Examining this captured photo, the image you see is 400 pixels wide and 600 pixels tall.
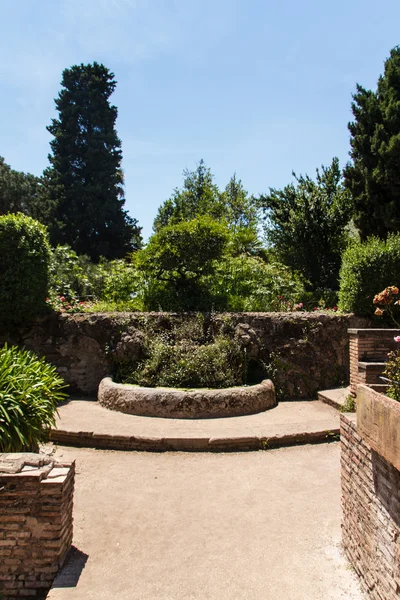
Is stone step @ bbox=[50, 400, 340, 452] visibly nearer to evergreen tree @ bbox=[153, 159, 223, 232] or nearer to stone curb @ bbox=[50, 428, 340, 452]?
stone curb @ bbox=[50, 428, 340, 452]

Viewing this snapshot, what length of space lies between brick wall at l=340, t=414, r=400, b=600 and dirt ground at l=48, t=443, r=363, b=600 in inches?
7.8

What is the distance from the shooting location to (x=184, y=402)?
634 centimetres

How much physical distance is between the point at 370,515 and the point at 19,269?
669cm

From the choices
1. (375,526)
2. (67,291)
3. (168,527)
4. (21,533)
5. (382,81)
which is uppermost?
(382,81)

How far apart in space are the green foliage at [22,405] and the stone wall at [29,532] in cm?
80

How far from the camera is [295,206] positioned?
15.1 metres

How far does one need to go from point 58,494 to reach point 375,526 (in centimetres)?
200

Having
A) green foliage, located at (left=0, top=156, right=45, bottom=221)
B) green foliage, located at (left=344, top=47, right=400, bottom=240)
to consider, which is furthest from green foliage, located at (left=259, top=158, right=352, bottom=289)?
green foliage, located at (left=0, top=156, right=45, bottom=221)

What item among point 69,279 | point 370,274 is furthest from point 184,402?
point 69,279

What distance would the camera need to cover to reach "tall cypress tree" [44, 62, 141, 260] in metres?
23.3

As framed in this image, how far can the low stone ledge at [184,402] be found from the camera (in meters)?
6.34

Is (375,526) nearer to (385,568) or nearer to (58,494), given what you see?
(385,568)

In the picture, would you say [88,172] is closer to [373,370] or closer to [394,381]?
[373,370]

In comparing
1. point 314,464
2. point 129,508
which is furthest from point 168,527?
point 314,464
